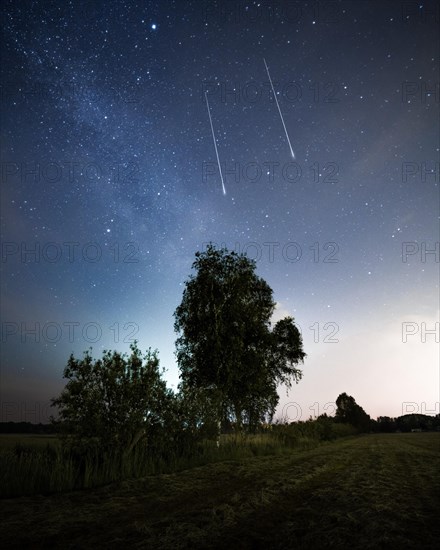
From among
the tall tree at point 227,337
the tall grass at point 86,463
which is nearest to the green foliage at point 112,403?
the tall grass at point 86,463

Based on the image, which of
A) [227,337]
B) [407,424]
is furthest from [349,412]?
[407,424]

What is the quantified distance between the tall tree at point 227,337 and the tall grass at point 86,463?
4.96 meters

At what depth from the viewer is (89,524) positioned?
5.82 meters

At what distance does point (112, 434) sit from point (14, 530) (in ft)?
19.7

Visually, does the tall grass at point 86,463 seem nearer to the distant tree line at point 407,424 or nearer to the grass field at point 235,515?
the grass field at point 235,515

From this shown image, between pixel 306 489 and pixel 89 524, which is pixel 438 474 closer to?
pixel 306 489

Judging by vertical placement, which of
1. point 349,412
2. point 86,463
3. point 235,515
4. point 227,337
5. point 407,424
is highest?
point 227,337

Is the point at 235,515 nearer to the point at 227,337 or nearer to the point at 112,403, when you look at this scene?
the point at 112,403

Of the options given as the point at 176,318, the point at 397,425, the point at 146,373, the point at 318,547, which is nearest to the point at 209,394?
the point at 146,373

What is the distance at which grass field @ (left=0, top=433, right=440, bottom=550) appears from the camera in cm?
496

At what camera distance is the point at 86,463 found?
952 cm

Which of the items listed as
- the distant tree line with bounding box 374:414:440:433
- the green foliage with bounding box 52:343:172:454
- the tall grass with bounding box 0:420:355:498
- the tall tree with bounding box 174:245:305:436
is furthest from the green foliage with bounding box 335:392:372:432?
the green foliage with bounding box 52:343:172:454

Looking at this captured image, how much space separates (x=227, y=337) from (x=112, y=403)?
11.4m

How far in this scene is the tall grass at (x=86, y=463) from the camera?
28.1ft
